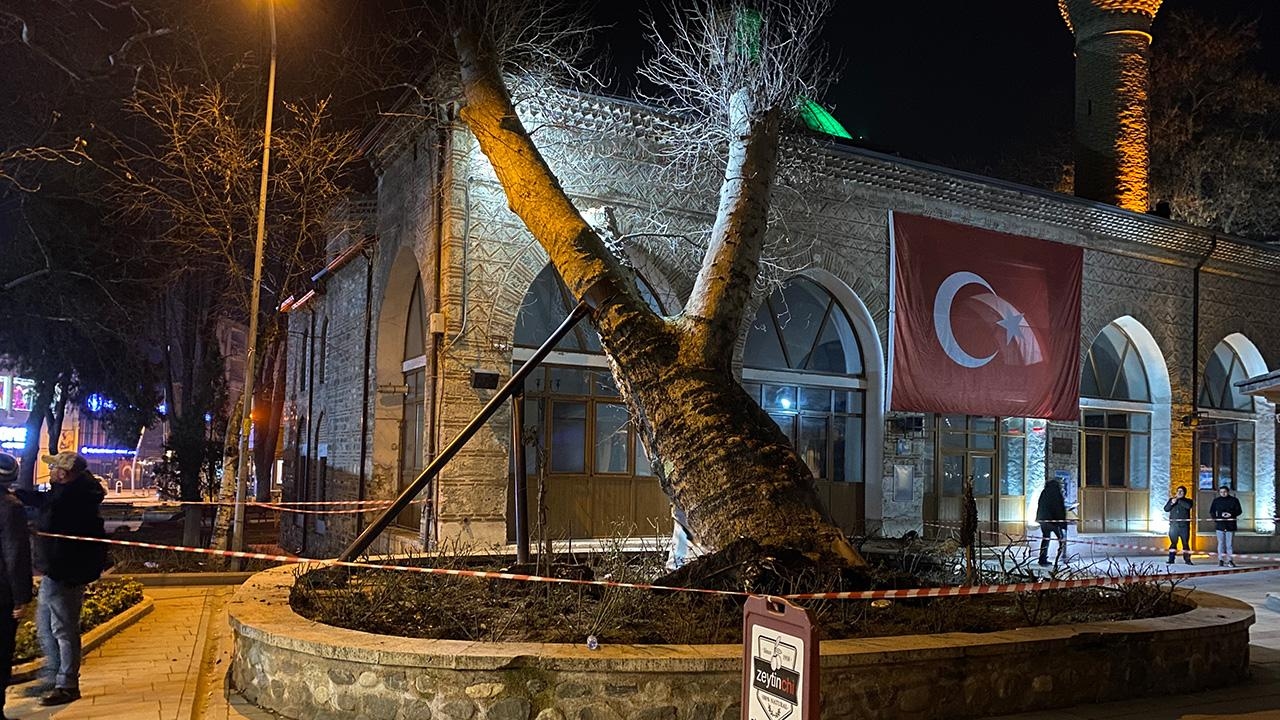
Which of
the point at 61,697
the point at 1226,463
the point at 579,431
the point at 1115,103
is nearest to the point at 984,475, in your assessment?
the point at 1226,463

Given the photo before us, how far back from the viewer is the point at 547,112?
575 inches

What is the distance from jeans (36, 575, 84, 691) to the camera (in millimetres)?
6184

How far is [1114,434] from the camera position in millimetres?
21812

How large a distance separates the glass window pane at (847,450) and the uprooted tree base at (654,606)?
9877mm

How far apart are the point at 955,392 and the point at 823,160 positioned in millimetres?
5084

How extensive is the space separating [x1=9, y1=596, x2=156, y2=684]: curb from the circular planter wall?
1430 millimetres

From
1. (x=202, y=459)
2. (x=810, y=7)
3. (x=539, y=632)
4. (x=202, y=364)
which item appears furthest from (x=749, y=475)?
(x=202, y=364)

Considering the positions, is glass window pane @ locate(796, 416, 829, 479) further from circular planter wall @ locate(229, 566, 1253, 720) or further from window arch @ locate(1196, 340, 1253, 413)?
window arch @ locate(1196, 340, 1253, 413)

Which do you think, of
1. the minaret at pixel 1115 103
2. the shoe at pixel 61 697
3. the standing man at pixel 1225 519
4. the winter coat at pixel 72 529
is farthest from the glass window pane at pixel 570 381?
the minaret at pixel 1115 103

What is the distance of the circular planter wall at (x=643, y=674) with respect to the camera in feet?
17.7

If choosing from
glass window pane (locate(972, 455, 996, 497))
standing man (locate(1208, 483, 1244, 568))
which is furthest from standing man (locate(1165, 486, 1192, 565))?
glass window pane (locate(972, 455, 996, 497))

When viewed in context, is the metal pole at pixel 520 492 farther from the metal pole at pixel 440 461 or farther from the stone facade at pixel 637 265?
the stone facade at pixel 637 265

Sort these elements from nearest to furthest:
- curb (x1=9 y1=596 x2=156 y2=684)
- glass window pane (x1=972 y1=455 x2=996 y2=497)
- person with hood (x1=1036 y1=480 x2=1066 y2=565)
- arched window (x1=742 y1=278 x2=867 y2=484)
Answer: curb (x1=9 y1=596 x2=156 y2=684) < person with hood (x1=1036 y1=480 x2=1066 y2=565) < arched window (x1=742 y1=278 x2=867 y2=484) < glass window pane (x1=972 y1=455 x2=996 y2=497)

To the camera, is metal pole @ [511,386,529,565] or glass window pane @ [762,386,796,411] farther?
glass window pane @ [762,386,796,411]
